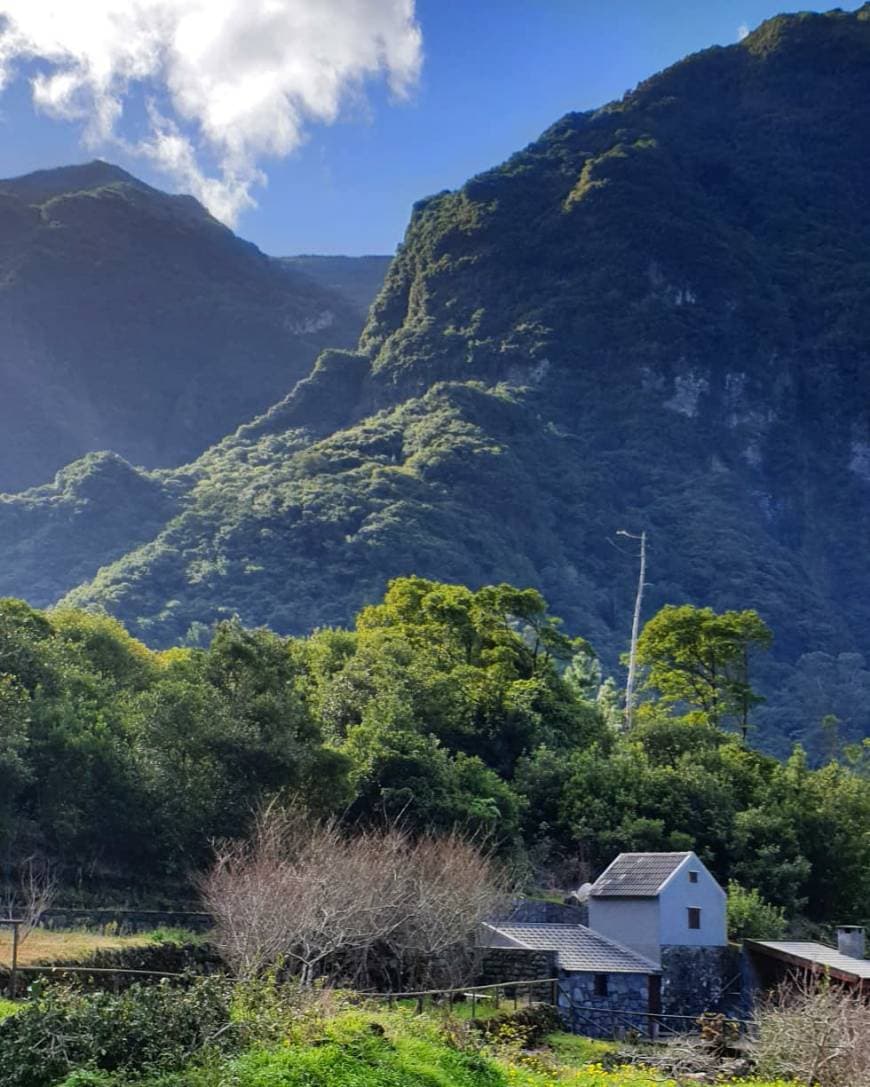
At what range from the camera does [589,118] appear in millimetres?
183500

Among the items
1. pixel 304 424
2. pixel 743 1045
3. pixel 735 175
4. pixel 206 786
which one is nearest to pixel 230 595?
pixel 304 424

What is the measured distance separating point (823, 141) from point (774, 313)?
45.1m

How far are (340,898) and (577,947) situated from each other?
29.9ft

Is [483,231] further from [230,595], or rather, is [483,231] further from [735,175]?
[230,595]

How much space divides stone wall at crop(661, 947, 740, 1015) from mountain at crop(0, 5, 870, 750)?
202ft

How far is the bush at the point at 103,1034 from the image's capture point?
1644 centimetres

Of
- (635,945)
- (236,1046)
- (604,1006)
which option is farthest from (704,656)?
(236,1046)

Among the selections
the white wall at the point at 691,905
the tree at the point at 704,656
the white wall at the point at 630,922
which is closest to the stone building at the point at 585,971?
the white wall at the point at 630,922

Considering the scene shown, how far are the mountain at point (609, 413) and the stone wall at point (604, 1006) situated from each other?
6560 centimetres

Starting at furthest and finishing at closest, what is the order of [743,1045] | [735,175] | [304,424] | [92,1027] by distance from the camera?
[735,175] < [304,424] < [743,1045] < [92,1027]

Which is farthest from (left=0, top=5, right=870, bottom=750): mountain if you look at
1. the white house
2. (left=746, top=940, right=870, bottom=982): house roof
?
(left=746, top=940, right=870, bottom=982): house roof

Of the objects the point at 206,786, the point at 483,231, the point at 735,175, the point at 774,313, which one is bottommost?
the point at 206,786

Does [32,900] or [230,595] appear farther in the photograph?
[230,595]

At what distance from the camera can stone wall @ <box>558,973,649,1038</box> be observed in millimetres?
33281
